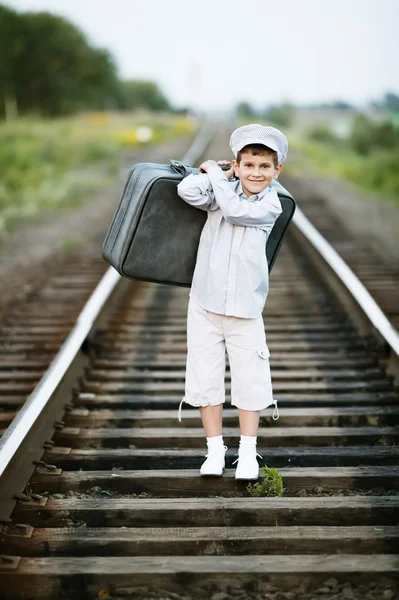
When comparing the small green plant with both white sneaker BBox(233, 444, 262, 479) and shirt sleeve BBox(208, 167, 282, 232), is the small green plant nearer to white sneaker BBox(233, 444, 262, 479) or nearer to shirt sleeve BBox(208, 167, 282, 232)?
white sneaker BBox(233, 444, 262, 479)

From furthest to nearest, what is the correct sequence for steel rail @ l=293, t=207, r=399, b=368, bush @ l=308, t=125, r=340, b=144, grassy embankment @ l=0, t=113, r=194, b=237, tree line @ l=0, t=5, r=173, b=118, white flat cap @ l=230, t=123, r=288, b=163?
tree line @ l=0, t=5, r=173, b=118, bush @ l=308, t=125, r=340, b=144, grassy embankment @ l=0, t=113, r=194, b=237, steel rail @ l=293, t=207, r=399, b=368, white flat cap @ l=230, t=123, r=288, b=163

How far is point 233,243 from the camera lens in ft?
9.53

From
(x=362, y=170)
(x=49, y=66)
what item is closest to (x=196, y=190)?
(x=362, y=170)

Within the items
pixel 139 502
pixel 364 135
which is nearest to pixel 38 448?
pixel 139 502

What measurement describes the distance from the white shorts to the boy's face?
1.71ft

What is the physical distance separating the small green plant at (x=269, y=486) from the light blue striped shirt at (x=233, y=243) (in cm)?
63

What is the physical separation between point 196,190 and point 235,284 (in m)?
0.39

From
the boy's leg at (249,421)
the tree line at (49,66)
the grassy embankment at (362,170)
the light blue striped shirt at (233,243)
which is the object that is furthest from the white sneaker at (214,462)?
the tree line at (49,66)

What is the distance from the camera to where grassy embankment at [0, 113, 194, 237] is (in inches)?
504

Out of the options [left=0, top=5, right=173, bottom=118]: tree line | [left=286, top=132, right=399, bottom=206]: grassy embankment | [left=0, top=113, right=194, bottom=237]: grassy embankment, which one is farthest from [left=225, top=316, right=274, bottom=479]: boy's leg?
[left=0, top=5, right=173, bottom=118]: tree line

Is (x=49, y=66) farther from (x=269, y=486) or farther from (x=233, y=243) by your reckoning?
(x=269, y=486)

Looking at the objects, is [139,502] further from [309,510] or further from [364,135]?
[364,135]

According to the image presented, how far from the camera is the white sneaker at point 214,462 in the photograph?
10.00 ft

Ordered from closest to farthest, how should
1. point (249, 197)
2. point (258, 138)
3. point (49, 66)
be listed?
→ point (258, 138)
point (249, 197)
point (49, 66)
